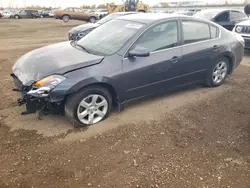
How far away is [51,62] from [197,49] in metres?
2.64

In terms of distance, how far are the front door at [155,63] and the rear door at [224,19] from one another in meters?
6.88

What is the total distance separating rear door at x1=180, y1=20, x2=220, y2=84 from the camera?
447 cm

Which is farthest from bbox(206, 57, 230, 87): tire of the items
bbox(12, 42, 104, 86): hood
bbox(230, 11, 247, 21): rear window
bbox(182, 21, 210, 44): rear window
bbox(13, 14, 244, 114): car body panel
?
bbox(230, 11, 247, 21): rear window

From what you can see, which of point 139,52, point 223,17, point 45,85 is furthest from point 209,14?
point 45,85

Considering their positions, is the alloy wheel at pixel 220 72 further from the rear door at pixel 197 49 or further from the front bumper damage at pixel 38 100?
the front bumper damage at pixel 38 100

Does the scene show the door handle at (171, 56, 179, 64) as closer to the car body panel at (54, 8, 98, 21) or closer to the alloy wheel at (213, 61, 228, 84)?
the alloy wheel at (213, 61, 228, 84)

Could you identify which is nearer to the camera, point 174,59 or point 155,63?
point 155,63

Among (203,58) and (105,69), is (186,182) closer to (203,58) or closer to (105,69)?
(105,69)

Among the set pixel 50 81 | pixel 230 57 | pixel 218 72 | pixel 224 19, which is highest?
pixel 224 19

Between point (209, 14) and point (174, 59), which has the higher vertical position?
point (209, 14)

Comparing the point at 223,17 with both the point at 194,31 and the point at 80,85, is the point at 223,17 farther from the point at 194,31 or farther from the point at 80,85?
the point at 80,85

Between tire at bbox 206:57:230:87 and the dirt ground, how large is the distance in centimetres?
70

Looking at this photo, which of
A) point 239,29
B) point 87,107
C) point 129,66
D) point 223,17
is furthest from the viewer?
point 223,17

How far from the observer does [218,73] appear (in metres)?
5.28
